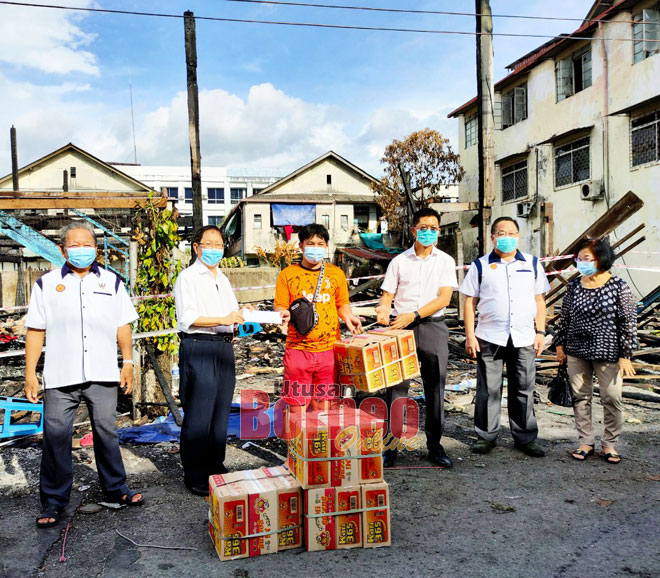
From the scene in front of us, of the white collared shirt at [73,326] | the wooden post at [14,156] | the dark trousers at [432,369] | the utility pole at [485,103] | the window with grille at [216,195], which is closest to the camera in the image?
the white collared shirt at [73,326]

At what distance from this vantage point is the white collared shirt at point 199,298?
4.00m

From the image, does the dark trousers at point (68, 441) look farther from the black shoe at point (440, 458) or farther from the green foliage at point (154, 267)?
the green foliage at point (154, 267)

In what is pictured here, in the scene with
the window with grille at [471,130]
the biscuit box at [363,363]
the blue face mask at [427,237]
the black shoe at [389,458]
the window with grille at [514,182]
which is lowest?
the black shoe at [389,458]

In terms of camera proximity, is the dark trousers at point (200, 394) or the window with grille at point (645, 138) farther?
the window with grille at point (645, 138)

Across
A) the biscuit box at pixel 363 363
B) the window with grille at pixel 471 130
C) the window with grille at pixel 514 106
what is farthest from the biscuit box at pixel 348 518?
the window with grille at pixel 471 130

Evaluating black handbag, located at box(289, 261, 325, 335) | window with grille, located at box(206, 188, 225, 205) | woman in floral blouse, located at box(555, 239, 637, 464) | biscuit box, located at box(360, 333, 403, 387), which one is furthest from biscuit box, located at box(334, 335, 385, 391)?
window with grille, located at box(206, 188, 225, 205)

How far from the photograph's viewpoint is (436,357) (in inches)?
184

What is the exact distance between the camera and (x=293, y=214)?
33500mm

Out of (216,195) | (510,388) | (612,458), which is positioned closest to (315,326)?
(510,388)

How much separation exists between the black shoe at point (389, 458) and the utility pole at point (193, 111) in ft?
27.2

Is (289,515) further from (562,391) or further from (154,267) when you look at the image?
(154,267)

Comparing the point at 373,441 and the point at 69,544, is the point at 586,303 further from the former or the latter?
the point at 69,544

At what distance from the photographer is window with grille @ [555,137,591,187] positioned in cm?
1891

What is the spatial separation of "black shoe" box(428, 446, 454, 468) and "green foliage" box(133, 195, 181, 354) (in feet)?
11.7
